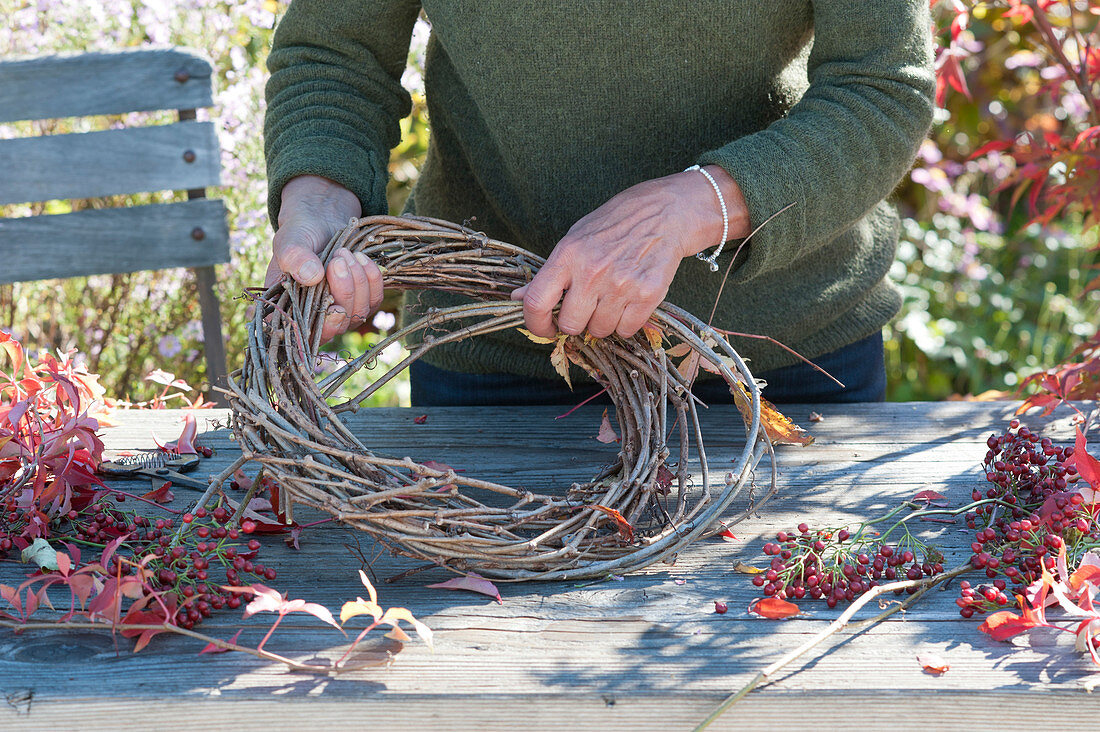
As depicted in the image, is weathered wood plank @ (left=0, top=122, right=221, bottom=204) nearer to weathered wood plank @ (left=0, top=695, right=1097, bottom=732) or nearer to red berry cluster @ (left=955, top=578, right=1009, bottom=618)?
weathered wood plank @ (left=0, top=695, right=1097, bottom=732)

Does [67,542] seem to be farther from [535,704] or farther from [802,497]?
[802,497]

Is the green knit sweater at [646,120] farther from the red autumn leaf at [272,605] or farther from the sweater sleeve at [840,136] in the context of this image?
the red autumn leaf at [272,605]

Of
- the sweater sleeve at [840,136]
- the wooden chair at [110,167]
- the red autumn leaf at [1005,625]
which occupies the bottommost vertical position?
the red autumn leaf at [1005,625]

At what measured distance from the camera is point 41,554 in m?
1.00

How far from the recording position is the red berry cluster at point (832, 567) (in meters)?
0.97

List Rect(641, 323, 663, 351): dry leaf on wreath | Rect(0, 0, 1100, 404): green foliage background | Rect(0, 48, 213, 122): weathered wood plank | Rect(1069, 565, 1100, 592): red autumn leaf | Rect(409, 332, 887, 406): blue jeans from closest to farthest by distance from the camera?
Rect(1069, 565, 1100, 592): red autumn leaf, Rect(641, 323, 663, 351): dry leaf on wreath, Rect(409, 332, 887, 406): blue jeans, Rect(0, 48, 213, 122): weathered wood plank, Rect(0, 0, 1100, 404): green foliage background

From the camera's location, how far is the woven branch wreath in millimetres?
894

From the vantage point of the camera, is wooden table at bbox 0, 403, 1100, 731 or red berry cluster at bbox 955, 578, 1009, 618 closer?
wooden table at bbox 0, 403, 1100, 731

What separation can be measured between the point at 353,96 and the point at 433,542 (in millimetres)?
872

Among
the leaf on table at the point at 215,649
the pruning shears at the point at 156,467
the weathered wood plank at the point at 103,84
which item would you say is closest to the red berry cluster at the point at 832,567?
the leaf on table at the point at 215,649

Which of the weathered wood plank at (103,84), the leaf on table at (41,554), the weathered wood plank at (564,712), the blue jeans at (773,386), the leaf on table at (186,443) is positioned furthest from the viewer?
the weathered wood plank at (103,84)

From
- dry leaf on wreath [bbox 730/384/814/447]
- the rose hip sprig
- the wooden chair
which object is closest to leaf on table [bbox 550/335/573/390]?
dry leaf on wreath [bbox 730/384/814/447]

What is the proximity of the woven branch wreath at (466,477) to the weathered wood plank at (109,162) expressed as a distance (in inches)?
55.8

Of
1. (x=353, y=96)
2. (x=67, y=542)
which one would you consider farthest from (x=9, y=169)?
(x=67, y=542)
